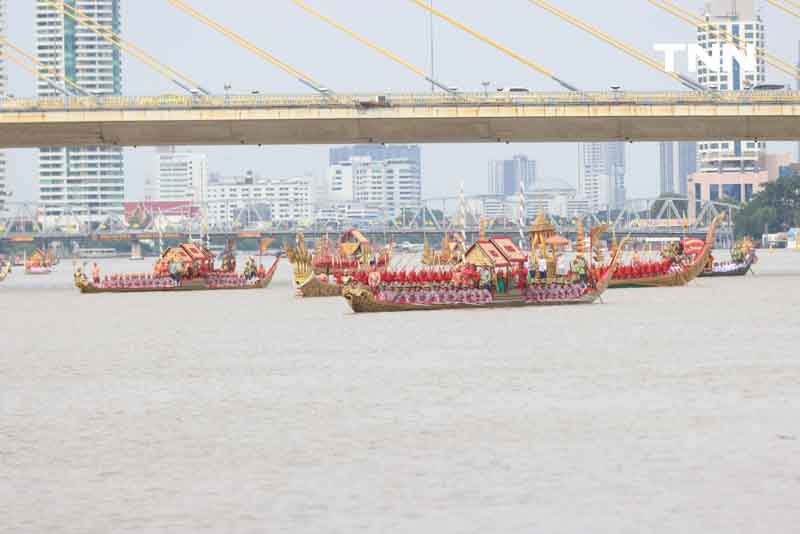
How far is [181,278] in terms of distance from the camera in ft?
230

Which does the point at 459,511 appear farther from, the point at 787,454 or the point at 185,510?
the point at 787,454

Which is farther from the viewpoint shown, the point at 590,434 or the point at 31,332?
the point at 31,332

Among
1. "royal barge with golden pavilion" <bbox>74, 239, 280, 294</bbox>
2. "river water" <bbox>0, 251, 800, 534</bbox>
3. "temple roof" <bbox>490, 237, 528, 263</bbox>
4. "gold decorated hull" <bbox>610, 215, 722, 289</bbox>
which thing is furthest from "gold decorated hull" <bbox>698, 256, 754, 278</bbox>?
"river water" <bbox>0, 251, 800, 534</bbox>

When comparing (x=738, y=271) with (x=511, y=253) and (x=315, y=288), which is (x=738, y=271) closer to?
(x=315, y=288)

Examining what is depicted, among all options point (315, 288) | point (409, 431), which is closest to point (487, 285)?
point (315, 288)

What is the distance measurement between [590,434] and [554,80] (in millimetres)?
43620

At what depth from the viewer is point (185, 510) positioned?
15078 millimetres

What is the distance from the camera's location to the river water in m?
14.9

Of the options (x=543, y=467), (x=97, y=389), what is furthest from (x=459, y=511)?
(x=97, y=389)

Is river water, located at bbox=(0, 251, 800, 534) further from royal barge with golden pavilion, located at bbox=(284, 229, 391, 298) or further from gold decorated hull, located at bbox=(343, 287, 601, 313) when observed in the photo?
royal barge with golden pavilion, located at bbox=(284, 229, 391, 298)

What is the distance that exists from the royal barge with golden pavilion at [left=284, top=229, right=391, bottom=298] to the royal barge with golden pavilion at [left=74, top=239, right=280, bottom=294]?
3.17 m

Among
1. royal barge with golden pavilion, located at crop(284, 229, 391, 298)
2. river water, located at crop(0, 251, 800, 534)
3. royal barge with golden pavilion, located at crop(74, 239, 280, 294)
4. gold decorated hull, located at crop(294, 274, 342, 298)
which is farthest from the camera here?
royal barge with golden pavilion, located at crop(74, 239, 280, 294)

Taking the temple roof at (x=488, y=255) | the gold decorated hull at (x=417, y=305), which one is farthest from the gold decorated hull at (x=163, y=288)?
the temple roof at (x=488, y=255)

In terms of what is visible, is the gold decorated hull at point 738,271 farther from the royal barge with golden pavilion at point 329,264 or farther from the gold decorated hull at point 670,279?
the royal barge with golden pavilion at point 329,264
